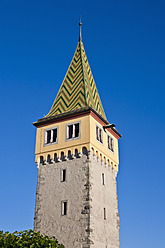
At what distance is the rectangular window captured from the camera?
3319 centimetres

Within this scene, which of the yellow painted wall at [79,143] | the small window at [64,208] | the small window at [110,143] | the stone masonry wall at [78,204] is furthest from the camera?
the small window at [110,143]

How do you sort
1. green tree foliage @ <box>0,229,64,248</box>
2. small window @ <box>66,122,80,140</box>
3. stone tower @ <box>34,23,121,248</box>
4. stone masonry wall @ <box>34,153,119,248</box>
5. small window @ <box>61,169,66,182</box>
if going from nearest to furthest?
green tree foliage @ <box>0,229,64,248</box>, stone masonry wall @ <box>34,153,119,248</box>, stone tower @ <box>34,23,121,248</box>, small window @ <box>61,169,66,182</box>, small window @ <box>66,122,80,140</box>

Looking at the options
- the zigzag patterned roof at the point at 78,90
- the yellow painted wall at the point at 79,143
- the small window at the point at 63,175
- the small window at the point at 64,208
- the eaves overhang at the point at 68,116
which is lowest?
the small window at the point at 64,208

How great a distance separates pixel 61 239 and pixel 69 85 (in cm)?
1592

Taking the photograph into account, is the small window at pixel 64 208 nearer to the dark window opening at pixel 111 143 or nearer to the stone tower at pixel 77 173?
the stone tower at pixel 77 173

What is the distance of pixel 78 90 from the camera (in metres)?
35.7

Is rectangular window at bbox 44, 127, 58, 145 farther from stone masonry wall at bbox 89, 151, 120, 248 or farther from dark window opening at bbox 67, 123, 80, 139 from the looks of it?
stone masonry wall at bbox 89, 151, 120, 248

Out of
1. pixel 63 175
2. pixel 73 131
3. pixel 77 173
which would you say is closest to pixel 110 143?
pixel 73 131

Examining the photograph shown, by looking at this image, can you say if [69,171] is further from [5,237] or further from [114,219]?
[5,237]

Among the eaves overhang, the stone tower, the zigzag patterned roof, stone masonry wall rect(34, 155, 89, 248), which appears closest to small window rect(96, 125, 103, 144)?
the stone tower

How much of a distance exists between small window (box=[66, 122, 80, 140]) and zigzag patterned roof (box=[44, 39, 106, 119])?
2.13 m

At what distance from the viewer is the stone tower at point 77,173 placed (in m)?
28.7

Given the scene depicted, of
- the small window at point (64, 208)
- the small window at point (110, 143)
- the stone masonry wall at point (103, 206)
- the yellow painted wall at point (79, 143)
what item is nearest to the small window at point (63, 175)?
the yellow painted wall at point (79, 143)

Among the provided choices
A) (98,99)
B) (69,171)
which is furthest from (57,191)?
(98,99)
